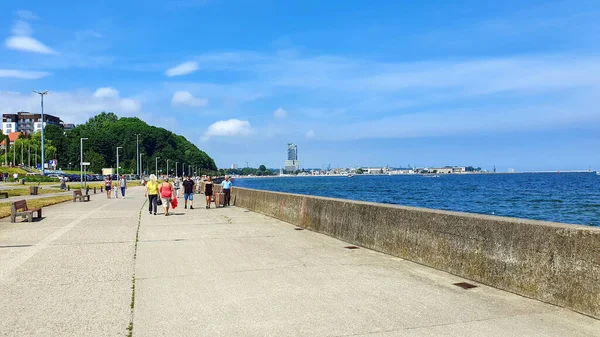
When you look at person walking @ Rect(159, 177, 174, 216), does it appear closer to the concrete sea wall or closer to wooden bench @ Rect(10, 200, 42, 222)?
wooden bench @ Rect(10, 200, 42, 222)

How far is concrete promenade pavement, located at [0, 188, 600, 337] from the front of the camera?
5.43 metres

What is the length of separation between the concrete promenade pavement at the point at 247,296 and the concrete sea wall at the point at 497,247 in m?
0.22

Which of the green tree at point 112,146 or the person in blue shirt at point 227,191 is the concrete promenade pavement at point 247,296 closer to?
the person in blue shirt at point 227,191

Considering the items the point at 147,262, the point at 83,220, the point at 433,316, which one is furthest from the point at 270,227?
the point at 433,316

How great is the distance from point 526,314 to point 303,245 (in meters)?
6.15

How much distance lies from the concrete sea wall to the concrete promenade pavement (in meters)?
0.22

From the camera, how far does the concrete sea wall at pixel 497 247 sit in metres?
5.91

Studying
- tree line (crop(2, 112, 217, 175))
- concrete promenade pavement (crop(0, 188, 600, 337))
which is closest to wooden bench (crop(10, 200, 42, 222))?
concrete promenade pavement (crop(0, 188, 600, 337))

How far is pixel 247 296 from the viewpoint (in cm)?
678

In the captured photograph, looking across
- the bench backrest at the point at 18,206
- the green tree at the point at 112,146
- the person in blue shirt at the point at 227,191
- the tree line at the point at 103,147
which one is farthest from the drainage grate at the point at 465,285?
the green tree at the point at 112,146

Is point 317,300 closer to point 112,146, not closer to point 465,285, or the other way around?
point 465,285

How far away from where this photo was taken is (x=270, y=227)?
15367 millimetres

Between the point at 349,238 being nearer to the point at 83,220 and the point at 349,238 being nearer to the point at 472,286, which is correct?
the point at 472,286

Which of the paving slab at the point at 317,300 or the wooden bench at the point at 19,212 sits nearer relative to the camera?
the paving slab at the point at 317,300
